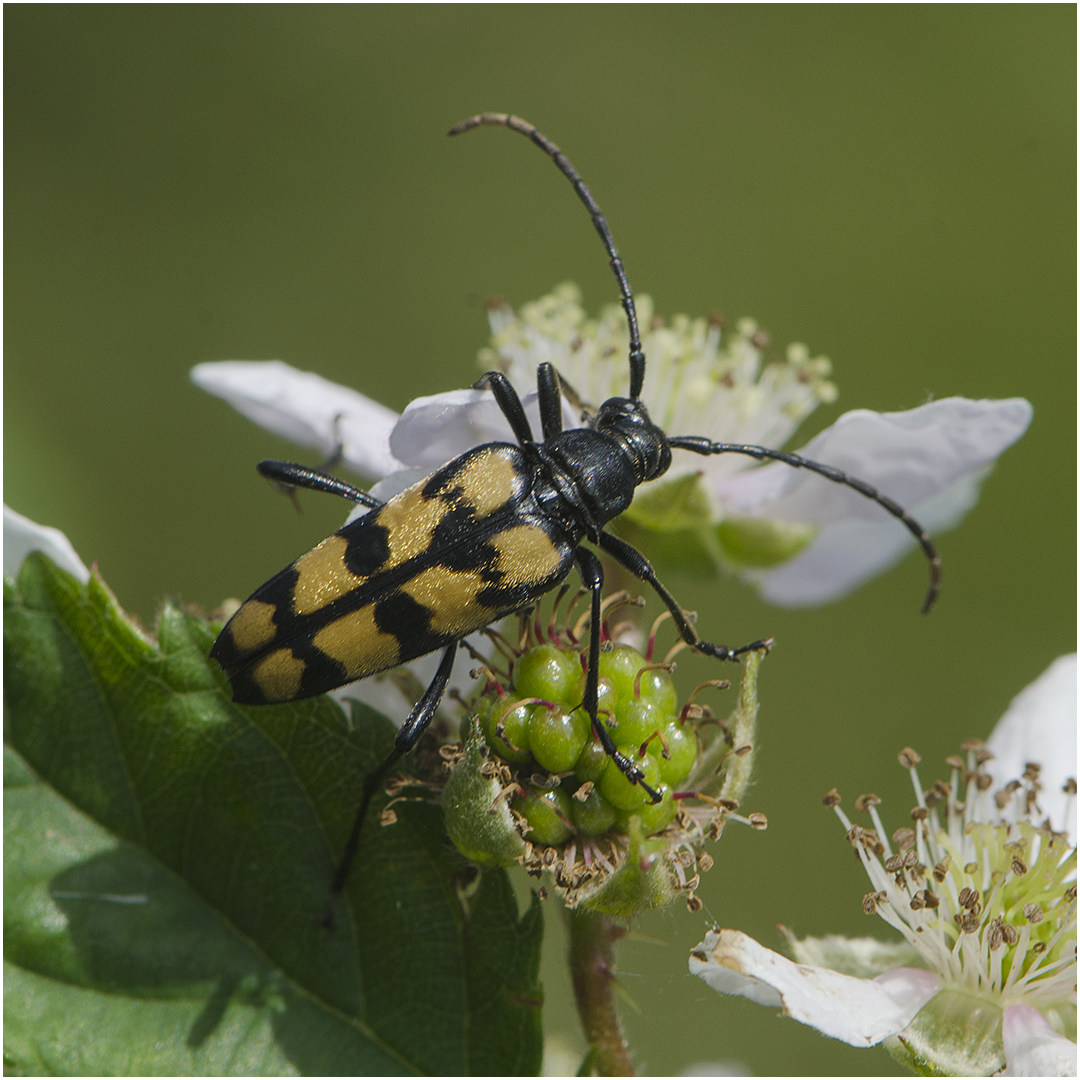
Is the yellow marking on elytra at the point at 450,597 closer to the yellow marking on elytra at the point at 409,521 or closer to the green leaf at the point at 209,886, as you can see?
the yellow marking on elytra at the point at 409,521

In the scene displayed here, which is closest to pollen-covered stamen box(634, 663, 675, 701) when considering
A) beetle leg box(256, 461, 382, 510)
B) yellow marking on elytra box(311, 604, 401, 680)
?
yellow marking on elytra box(311, 604, 401, 680)

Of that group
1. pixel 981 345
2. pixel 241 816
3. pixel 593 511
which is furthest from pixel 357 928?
pixel 981 345

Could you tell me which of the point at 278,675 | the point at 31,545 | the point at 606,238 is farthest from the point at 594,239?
the point at 278,675

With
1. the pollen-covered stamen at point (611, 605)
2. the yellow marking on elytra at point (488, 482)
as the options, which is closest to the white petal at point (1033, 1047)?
the pollen-covered stamen at point (611, 605)

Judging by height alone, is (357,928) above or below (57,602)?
below

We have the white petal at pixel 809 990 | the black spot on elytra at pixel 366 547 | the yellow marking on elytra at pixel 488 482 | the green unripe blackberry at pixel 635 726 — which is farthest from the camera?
the yellow marking on elytra at pixel 488 482

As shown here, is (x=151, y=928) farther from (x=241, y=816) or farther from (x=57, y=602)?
(x=57, y=602)
